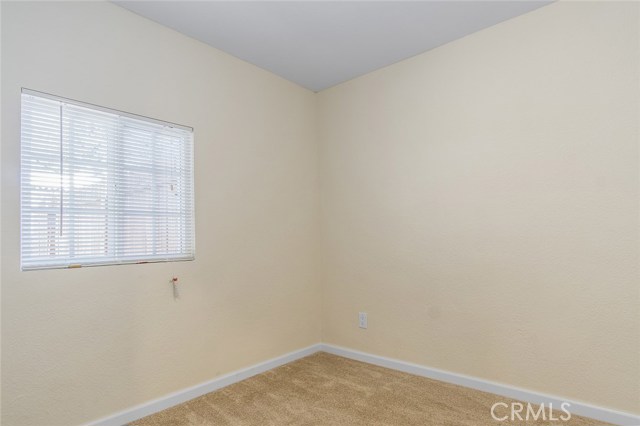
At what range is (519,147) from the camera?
7.36 ft

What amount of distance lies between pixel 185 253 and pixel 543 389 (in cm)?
239

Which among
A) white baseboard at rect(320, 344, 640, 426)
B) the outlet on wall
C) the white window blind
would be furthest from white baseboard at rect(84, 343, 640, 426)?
the white window blind

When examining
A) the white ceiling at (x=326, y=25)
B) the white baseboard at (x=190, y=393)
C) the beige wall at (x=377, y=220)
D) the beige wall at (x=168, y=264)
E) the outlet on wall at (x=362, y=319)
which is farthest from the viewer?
the outlet on wall at (x=362, y=319)

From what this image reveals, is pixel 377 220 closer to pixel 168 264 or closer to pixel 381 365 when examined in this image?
pixel 381 365

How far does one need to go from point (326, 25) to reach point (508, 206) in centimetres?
167

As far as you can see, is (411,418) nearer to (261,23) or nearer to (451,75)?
(451,75)

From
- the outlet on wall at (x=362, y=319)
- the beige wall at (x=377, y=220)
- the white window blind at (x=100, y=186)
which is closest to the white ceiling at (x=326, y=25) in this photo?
the beige wall at (x=377, y=220)

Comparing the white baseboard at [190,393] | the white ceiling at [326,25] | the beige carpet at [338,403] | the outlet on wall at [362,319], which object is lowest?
the beige carpet at [338,403]

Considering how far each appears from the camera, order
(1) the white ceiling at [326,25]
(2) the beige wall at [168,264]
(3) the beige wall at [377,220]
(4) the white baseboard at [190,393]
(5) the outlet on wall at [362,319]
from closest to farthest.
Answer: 1. (2) the beige wall at [168,264]
2. (3) the beige wall at [377,220]
3. (4) the white baseboard at [190,393]
4. (1) the white ceiling at [326,25]
5. (5) the outlet on wall at [362,319]

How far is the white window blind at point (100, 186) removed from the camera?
176 cm

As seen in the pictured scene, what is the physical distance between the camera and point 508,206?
2.28 m

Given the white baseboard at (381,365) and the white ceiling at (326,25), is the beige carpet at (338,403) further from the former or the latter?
the white ceiling at (326,25)

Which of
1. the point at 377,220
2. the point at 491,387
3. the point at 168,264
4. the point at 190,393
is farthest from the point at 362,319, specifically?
the point at 168,264

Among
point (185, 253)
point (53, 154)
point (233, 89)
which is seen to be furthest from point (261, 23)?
point (185, 253)
